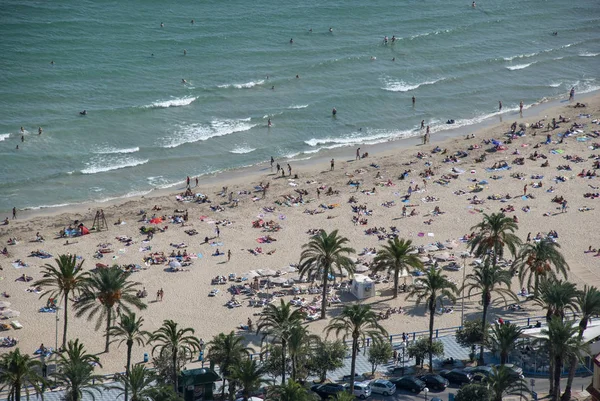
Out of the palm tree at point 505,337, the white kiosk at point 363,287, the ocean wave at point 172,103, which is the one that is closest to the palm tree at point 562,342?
the palm tree at point 505,337

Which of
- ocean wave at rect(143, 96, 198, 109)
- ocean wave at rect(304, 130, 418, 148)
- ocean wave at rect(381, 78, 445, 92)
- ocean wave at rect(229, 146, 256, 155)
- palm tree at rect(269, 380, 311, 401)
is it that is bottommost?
palm tree at rect(269, 380, 311, 401)

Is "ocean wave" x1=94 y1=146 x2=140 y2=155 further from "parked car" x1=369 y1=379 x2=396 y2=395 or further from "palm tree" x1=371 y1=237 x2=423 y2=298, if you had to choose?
"parked car" x1=369 y1=379 x2=396 y2=395

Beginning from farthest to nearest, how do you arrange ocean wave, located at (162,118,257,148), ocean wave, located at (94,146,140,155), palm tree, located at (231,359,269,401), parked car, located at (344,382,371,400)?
ocean wave, located at (162,118,257,148) < ocean wave, located at (94,146,140,155) < parked car, located at (344,382,371,400) < palm tree, located at (231,359,269,401)

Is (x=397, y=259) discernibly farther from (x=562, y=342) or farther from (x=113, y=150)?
(x=113, y=150)

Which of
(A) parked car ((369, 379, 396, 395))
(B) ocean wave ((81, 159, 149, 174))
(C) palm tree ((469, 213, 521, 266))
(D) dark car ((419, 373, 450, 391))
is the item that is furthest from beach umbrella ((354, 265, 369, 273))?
(B) ocean wave ((81, 159, 149, 174))

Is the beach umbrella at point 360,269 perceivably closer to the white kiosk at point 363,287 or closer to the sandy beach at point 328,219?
the sandy beach at point 328,219

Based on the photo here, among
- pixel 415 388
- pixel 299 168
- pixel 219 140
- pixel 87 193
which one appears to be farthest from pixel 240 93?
pixel 415 388
